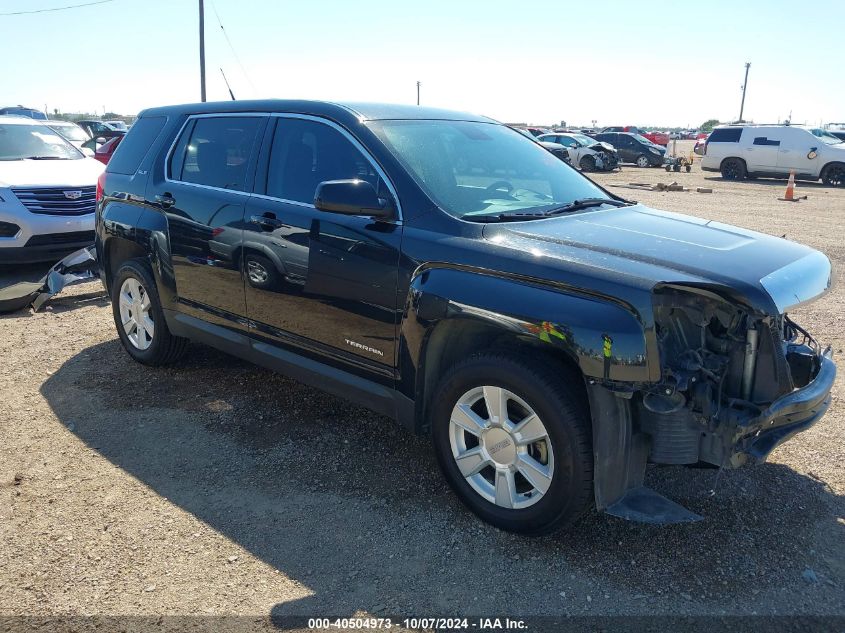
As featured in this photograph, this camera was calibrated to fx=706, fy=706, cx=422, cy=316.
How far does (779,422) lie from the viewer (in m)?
2.98

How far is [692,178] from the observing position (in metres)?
26.1

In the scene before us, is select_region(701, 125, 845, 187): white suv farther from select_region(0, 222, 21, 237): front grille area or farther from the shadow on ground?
select_region(0, 222, 21, 237): front grille area

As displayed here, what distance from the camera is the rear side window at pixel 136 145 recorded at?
5180 millimetres

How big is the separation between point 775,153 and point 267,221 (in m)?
23.9

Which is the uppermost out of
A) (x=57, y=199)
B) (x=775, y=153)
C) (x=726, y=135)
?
(x=726, y=135)

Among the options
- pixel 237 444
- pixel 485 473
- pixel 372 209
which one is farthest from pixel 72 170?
pixel 485 473

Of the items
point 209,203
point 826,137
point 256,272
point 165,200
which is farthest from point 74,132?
point 826,137

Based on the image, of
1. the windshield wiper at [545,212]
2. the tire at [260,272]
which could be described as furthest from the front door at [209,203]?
the windshield wiper at [545,212]

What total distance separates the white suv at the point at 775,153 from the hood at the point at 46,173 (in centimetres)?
2181

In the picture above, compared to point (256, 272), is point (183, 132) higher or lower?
higher

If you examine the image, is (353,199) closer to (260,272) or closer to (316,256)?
(316,256)

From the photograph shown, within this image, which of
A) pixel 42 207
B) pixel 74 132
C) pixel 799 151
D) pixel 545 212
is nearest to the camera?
pixel 545 212

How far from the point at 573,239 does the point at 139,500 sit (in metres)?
2.53

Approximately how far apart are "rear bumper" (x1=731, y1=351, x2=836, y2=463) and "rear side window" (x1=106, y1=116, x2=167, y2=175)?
14.3ft
